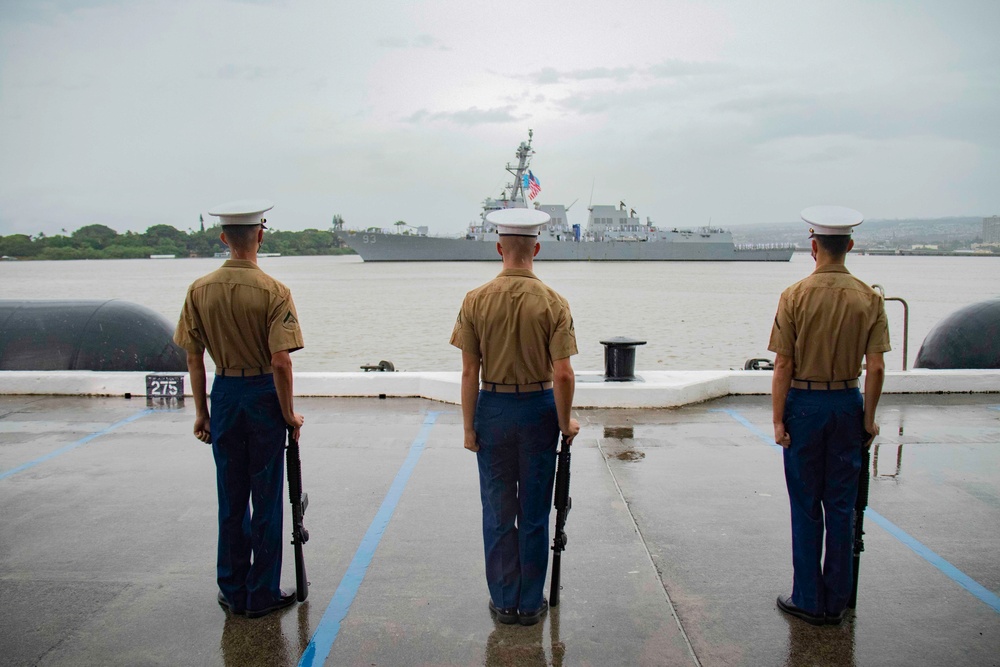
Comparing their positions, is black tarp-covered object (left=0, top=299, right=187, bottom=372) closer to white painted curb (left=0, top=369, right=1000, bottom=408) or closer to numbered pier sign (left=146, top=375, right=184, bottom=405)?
white painted curb (left=0, top=369, right=1000, bottom=408)

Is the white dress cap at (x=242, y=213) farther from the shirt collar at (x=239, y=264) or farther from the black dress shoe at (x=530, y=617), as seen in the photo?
the black dress shoe at (x=530, y=617)

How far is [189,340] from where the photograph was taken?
3.38m

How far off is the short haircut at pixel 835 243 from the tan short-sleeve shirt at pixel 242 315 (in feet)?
7.90

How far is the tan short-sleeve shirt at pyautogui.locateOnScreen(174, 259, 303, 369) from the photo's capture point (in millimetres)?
3273

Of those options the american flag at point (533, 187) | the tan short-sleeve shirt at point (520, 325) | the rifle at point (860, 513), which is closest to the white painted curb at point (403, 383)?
the rifle at point (860, 513)

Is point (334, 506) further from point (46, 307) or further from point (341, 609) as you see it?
point (46, 307)

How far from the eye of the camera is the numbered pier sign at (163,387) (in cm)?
818

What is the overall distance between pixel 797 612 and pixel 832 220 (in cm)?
179

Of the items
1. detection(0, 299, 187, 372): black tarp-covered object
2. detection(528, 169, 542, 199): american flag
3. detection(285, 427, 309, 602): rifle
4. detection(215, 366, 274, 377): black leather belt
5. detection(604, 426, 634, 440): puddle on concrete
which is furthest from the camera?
detection(528, 169, 542, 199): american flag

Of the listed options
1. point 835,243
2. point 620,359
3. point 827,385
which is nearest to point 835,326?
point 827,385

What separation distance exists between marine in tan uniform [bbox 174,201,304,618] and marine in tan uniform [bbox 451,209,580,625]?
0.83m

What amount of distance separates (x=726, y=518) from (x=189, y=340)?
129 inches

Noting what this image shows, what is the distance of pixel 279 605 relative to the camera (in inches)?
138

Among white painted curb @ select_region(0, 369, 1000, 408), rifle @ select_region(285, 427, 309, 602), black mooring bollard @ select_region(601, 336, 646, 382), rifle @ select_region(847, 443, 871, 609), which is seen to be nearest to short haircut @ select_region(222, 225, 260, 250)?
rifle @ select_region(285, 427, 309, 602)
